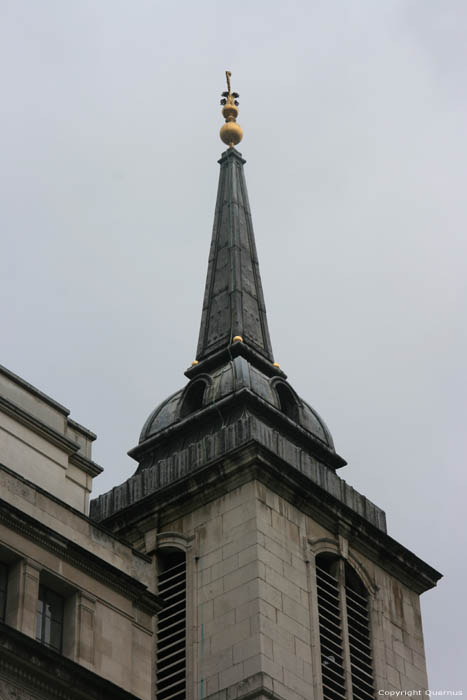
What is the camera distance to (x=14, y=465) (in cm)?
3709

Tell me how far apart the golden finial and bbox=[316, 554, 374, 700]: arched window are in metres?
23.1

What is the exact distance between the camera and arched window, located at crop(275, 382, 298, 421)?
60812mm

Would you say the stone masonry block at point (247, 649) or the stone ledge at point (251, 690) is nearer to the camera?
the stone ledge at point (251, 690)

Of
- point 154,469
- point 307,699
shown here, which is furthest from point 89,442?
point 154,469

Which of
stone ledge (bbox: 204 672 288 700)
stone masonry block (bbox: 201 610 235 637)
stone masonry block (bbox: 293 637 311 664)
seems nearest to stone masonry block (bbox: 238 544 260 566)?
stone masonry block (bbox: 201 610 235 637)

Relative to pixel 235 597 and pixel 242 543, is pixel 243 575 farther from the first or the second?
pixel 242 543

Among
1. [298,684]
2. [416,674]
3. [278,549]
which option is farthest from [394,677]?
[298,684]

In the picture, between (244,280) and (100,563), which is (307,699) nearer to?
(100,563)

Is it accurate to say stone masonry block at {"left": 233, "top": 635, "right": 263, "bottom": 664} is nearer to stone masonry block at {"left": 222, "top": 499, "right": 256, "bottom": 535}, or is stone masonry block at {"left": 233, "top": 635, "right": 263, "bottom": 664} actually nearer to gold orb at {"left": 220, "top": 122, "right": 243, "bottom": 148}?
stone masonry block at {"left": 222, "top": 499, "right": 256, "bottom": 535}

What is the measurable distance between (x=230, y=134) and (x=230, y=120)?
2.86ft

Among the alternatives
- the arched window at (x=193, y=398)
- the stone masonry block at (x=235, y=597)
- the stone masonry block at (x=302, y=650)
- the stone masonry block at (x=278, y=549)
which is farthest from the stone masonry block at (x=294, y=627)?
the arched window at (x=193, y=398)

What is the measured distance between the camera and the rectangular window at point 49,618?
3350 cm

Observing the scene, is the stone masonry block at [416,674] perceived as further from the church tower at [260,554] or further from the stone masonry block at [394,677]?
the stone masonry block at [394,677]

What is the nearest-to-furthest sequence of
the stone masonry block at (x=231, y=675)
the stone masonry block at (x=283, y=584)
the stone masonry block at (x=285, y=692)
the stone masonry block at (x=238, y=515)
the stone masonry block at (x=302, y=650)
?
the stone masonry block at (x=285, y=692) → the stone masonry block at (x=231, y=675) → the stone masonry block at (x=302, y=650) → the stone masonry block at (x=283, y=584) → the stone masonry block at (x=238, y=515)
